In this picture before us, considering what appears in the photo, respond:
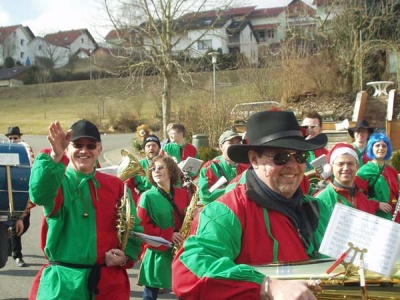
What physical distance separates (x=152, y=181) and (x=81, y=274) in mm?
2334

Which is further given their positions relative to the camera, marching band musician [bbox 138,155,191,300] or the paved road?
the paved road

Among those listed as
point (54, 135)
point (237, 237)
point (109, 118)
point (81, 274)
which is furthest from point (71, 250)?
point (109, 118)

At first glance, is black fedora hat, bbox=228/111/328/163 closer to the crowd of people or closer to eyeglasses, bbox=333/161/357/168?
the crowd of people

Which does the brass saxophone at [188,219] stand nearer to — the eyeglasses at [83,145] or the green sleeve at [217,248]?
the eyeglasses at [83,145]

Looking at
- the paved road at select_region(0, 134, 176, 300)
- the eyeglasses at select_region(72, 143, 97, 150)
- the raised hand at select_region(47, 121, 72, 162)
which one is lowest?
the paved road at select_region(0, 134, 176, 300)

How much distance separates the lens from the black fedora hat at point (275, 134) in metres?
2.64

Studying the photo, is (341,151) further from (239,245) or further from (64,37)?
(64,37)

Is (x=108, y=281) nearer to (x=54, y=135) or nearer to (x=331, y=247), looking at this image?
(x=54, y=135)

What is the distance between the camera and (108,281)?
4.02m

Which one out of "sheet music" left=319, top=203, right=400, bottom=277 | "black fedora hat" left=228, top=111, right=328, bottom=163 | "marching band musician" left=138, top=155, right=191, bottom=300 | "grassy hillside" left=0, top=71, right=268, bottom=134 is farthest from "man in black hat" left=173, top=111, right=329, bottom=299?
"grassy hillside" left=0, top=71, right=268, bottom=134

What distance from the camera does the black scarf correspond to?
265 cm

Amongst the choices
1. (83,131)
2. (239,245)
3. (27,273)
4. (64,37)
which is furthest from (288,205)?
(64,37)

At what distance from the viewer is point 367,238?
7.36 ft

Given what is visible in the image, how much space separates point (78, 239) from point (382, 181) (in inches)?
146
